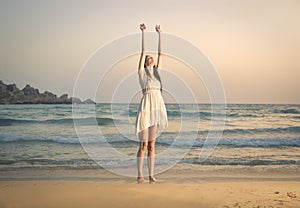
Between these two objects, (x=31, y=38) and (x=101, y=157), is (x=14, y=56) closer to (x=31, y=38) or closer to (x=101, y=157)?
(x=31, y=38)

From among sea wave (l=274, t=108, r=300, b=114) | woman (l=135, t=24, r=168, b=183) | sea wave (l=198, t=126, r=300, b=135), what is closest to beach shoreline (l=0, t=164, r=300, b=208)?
woman (l=135, t=24, r=168, b=183)

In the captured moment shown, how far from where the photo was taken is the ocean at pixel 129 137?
205 inches

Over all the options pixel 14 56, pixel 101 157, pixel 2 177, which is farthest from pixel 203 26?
pixel 2 177

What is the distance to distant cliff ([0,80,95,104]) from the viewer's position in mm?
5884

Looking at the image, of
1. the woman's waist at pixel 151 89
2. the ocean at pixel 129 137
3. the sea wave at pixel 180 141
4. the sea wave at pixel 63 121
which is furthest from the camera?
the sea wave at pixel 63 121

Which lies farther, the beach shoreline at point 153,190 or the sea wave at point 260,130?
the sea wave at point 260,130

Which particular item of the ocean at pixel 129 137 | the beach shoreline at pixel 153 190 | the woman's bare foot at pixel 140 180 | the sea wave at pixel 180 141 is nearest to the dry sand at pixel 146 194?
the beach shoreline at pixel 153 190

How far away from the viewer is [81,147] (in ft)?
19.8

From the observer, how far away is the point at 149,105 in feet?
12.7

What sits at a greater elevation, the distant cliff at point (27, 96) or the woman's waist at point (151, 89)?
the distant cliff at point (27, 96)

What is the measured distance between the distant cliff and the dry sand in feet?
7.23

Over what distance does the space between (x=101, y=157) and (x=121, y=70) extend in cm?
137

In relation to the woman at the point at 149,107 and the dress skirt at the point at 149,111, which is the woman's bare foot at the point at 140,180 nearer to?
the woman at the point at 149,107

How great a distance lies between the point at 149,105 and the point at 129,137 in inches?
77.1
